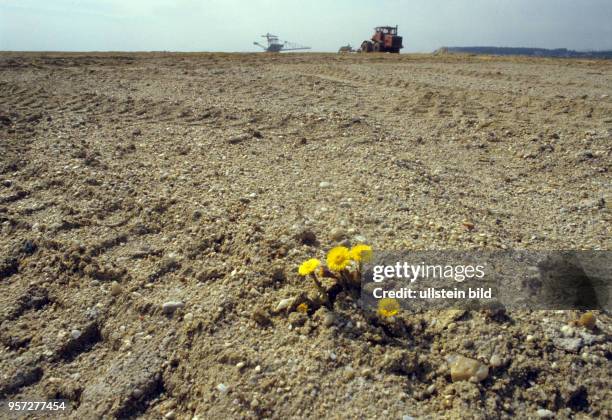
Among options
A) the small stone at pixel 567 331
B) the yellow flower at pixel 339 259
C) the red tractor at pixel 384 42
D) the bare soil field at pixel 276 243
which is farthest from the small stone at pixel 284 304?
the red tractor at pixel 384 42

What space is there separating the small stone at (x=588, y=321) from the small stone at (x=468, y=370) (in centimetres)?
53

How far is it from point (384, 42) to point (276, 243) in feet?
68.5

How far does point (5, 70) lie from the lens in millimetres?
9578

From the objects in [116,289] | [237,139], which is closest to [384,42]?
[237,139]

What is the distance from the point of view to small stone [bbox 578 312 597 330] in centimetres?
198

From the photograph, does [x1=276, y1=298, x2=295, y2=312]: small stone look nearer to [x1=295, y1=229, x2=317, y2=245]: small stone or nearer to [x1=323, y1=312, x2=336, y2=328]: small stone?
[x1=323, y1=312, x2=336, y2=328]: small stone

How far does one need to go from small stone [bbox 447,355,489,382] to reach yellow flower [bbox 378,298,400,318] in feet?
1.07

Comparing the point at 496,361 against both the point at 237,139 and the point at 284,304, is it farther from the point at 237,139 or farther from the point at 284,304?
the point at 237,139

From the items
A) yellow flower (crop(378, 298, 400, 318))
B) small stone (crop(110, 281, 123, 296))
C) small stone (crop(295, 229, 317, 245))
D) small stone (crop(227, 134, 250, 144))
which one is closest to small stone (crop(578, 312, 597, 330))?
yellow flower (crop(378, 298, 400, 318))

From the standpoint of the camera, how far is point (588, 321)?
1.99 m

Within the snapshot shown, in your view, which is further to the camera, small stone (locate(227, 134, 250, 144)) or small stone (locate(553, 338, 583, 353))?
small stone (locate(227, 134, 250, 144))

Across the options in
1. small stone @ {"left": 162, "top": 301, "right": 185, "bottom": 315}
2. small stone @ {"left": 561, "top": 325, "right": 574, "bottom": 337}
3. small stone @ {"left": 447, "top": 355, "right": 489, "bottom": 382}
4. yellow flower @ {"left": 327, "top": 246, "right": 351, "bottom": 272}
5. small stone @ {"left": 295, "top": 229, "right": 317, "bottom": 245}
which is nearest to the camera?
small stone @ {"left": 447, "top": 355, "right": 489, "bottom": 382}

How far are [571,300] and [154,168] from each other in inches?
135

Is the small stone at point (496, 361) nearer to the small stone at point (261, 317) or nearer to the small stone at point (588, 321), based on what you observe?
the small stone at point (588, 321)
